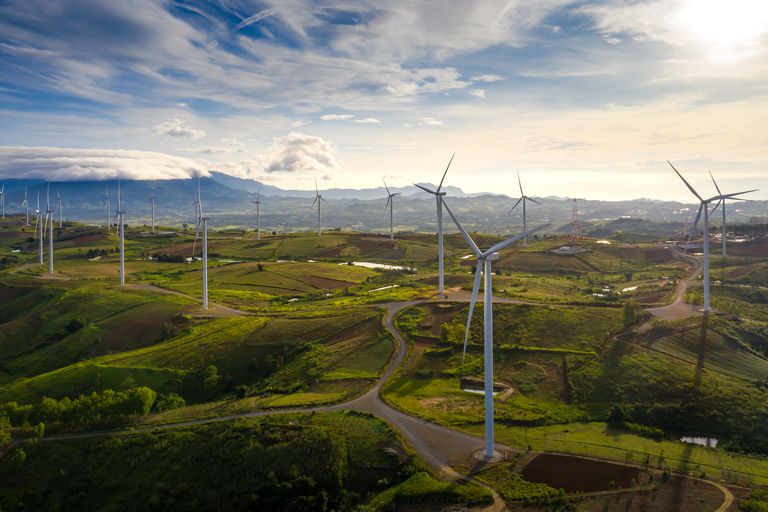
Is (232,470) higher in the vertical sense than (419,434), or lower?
lower

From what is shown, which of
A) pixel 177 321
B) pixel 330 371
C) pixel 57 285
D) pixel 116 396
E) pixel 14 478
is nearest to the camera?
pixel 14 478

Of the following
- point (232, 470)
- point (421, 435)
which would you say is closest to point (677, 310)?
point (421, 435)

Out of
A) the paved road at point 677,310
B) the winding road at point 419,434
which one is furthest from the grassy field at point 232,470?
the paved road at point 677,310

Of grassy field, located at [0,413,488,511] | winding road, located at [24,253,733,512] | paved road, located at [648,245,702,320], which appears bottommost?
grassy field, located at [0,413,488,511]

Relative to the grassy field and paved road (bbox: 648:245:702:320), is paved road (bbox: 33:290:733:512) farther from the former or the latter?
paved road (bbox: 648:245:702:320)

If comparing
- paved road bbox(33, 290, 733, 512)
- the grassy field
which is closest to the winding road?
paved road bbox(33, 290, 733, 512)

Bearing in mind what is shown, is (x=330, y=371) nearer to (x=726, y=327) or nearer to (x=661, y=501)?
(x=661, y=501)

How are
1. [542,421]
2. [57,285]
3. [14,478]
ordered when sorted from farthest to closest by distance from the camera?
[57,285] < [542,421] < [14,478]

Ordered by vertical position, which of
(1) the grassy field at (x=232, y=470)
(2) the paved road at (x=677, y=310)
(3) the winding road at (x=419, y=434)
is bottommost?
(1) the grassy field at (x=232, y=470)

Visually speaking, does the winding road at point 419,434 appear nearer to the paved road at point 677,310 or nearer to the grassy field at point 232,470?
the grassy field at point 232,470

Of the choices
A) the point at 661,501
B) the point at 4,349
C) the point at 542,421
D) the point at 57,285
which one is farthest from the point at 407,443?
the point at 57,285

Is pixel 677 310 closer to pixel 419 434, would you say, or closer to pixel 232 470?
pixel 419 434
